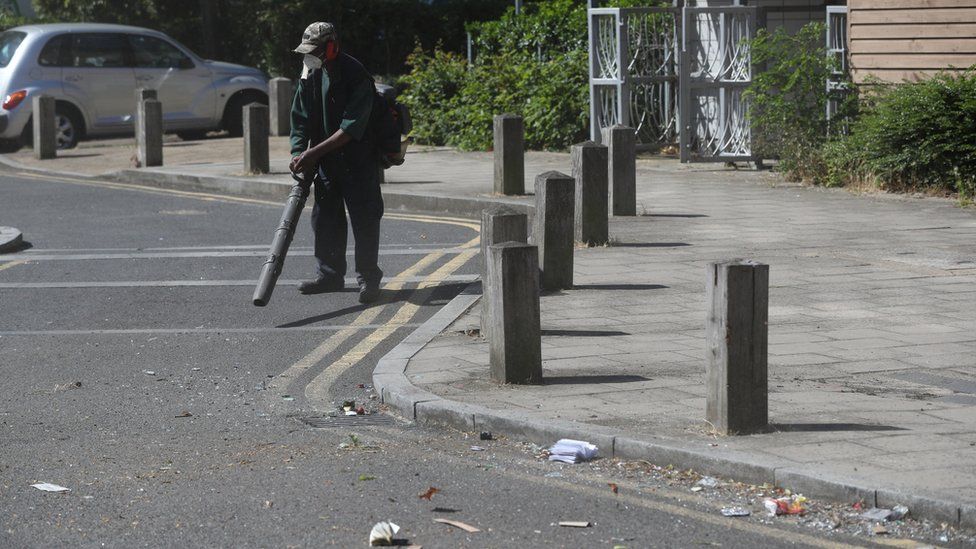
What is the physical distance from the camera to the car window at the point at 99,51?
22.2 meters

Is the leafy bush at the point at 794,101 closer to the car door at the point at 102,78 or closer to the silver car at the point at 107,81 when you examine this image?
the silver car at the point at 107,81

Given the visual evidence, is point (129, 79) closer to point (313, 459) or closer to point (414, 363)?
point (414, 363)

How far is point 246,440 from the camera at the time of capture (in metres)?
6.16

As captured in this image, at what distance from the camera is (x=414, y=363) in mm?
7391

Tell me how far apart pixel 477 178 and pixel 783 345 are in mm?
9141

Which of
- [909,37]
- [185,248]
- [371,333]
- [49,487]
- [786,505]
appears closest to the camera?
[786,505]

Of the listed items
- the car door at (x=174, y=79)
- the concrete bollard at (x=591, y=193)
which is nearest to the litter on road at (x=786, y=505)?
the concrete bollard at (x=591, y=193)

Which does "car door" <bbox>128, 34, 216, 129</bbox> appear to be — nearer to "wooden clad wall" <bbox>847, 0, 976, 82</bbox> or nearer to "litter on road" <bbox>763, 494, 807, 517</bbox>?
"wooden clad wall" <bbox>847, 0, 976, 82</bbox>

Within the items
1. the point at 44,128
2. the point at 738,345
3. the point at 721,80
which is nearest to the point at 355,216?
the point at 738,345

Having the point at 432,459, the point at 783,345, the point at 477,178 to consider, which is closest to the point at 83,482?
the point at 432,459

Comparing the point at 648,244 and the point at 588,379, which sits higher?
the point at 648,244

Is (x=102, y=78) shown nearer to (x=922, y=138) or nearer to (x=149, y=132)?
(x=149, y=132)

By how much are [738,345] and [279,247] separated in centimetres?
428

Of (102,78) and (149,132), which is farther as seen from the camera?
(102,78)
